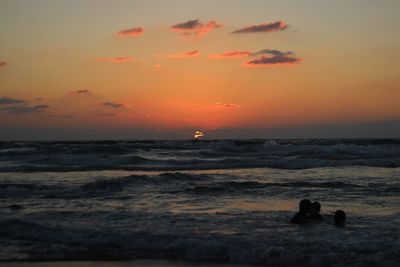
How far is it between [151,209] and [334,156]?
24.3 metres

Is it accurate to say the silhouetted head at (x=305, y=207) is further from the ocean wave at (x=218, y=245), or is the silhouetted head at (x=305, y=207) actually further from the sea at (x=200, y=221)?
the ocean wave at (x=218, y=245)

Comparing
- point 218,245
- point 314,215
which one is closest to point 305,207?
point 314,215

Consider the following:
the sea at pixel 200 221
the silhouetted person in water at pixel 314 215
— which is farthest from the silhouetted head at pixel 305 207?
the sea at pixel 200 221

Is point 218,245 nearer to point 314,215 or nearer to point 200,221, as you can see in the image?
point 200,221

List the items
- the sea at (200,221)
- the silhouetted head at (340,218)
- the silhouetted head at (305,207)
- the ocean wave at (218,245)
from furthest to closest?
the silhouetted head at (305,207)
the silhouetted head at (340,218)
the sea at (200,221)
the ocean wave at (218,245)

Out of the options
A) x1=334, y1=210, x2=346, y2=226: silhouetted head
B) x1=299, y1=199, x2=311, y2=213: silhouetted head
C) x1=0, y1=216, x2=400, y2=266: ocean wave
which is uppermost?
x1=299, y1=199, x2=311, y2=213: silhouetted head

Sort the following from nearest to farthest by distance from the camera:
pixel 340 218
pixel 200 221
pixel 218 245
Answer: pixel 218 245 < pixel 340 218 < pixel 200 221

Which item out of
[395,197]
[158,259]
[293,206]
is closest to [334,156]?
[395,197]

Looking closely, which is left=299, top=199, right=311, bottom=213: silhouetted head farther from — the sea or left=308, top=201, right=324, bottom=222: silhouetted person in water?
the sea

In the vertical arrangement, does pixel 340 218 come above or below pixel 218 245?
above

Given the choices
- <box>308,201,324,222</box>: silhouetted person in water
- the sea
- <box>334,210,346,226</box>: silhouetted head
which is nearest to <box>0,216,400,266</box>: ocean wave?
the sea

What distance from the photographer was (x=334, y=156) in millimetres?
33688

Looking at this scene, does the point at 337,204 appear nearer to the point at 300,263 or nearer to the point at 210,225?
the point at 210,225

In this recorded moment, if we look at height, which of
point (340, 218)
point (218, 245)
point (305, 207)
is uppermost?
point (305, 207)
